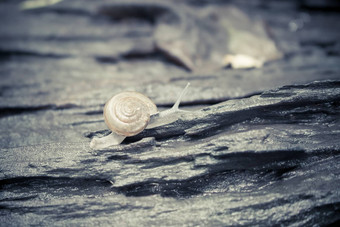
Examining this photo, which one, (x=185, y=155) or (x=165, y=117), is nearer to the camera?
(x=185, y=155)

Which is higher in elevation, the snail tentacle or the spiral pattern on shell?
the spiral pattern on shell

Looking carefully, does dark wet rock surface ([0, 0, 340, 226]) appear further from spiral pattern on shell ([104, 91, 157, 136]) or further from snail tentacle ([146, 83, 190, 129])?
spiral pattern on shell ([104, 91, 157, 136])

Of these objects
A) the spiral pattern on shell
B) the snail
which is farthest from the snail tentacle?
the spiral pattern on shell

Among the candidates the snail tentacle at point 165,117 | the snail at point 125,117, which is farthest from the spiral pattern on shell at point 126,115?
the snail tentacle at point 165,117

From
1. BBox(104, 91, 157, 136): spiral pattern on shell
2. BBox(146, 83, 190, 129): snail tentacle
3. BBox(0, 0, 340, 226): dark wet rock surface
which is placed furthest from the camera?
BBox(146, 83, 190, 129): snail tentacle

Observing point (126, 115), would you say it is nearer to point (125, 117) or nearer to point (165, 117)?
point (125, 117)

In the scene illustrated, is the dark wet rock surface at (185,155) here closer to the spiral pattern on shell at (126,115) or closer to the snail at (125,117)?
the snail at (125,117)

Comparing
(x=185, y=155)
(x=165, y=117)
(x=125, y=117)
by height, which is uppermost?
(x=125, y=117)

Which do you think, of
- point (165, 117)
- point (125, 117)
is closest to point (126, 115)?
point (125, 117)
